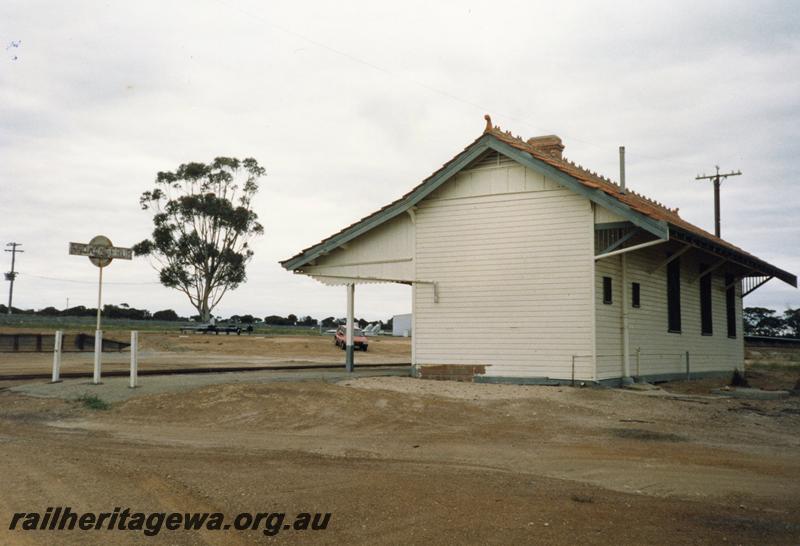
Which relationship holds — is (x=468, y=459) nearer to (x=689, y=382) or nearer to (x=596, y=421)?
(x=596, y=421)

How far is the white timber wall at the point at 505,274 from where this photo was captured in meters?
15.2

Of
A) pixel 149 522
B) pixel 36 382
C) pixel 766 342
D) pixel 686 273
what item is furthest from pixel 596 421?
pixel 766 342

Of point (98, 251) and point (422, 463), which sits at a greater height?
point (98, 251)

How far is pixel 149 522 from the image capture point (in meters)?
5.49

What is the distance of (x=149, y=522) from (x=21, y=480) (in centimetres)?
229

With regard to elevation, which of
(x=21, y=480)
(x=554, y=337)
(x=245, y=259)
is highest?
(x=245, y=259)

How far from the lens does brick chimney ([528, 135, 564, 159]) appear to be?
2064 cm

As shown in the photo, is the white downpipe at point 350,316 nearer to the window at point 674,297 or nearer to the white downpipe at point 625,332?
the white downpipe at point 625,332

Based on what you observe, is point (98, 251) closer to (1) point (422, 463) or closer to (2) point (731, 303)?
(1) point (422, 463)

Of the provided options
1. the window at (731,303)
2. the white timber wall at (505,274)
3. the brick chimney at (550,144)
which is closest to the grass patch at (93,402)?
the white timber wall at (505,274)

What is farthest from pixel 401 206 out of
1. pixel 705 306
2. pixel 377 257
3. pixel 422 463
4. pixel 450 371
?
pixel 705 306

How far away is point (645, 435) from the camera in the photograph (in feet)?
32.9

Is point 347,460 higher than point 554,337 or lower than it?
lower

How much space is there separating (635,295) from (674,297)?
281 cm
